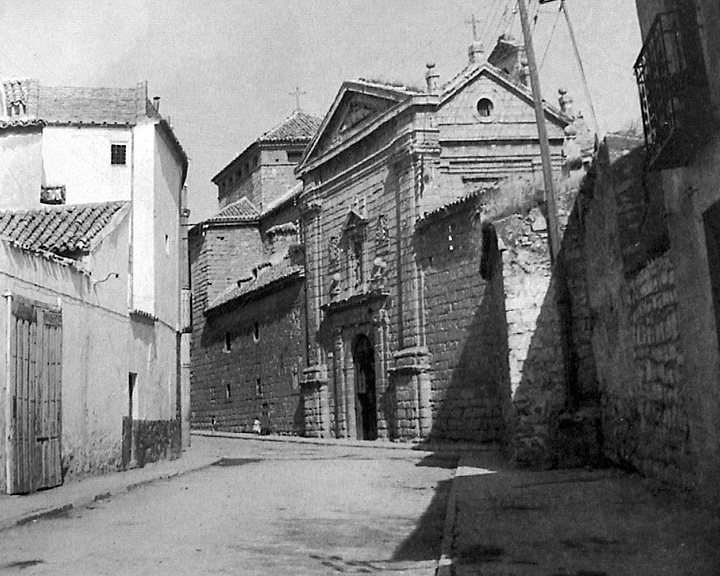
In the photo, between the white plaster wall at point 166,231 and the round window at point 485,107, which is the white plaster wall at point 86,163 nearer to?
the white plaster wall at point 166,231

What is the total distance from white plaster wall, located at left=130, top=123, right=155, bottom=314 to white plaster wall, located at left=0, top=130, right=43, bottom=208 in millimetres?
2194

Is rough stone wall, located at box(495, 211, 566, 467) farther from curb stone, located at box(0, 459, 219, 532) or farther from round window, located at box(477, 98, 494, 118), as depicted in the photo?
round window, located at box(477, 98, 494, 118)

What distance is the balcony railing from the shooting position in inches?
263

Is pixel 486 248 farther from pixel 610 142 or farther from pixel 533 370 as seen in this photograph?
pixel 610 142

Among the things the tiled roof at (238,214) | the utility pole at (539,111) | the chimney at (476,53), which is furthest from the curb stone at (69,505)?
the tiled roof at (238,214)

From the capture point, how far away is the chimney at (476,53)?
26.3 meters

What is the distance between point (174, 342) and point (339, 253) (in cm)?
923

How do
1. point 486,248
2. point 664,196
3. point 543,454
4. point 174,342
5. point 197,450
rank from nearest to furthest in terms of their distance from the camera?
point 664,196 < point 543,454 < point 486,248 < point 174,342 < point 197,450

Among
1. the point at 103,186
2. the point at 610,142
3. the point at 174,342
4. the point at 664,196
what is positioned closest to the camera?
the point at 664,196

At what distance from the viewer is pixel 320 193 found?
31125 mm

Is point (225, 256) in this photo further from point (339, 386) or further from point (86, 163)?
point (86, 163)

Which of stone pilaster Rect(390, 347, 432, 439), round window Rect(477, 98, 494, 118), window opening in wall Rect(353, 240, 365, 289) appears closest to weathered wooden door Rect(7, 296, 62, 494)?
stone pilaster Rect(390, 347, 432, 439)

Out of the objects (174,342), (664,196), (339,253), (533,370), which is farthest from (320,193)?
(664,196)

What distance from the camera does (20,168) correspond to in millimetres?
19266
